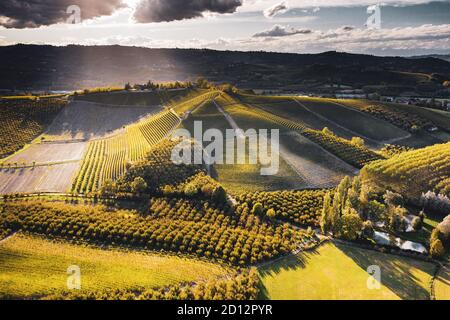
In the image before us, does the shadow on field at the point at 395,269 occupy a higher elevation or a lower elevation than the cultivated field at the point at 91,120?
lower

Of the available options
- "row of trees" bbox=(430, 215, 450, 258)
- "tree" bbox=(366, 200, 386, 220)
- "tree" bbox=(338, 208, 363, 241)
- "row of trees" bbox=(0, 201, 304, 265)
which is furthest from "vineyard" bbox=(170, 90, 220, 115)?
"row of trees" bbox=(430, 215, 450, 258)

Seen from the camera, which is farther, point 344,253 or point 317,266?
point 344,253

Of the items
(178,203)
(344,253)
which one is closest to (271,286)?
(344,253)

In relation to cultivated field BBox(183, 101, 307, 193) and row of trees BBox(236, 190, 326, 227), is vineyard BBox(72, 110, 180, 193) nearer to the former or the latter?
cultivated field BBox(183, 101, 307, 193)

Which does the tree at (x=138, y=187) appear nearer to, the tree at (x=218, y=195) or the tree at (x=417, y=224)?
the tree at (x=218, y=195)

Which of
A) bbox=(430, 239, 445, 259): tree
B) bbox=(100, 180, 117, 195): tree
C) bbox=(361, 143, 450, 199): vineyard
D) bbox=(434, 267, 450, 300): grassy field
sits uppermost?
bbox=(361, 143, 450, 199): vineyard

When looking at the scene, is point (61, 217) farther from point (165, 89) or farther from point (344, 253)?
point (165, 89)

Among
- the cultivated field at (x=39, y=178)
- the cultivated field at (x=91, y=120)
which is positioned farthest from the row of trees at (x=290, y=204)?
the cultivated field at (x=91, y=120)
